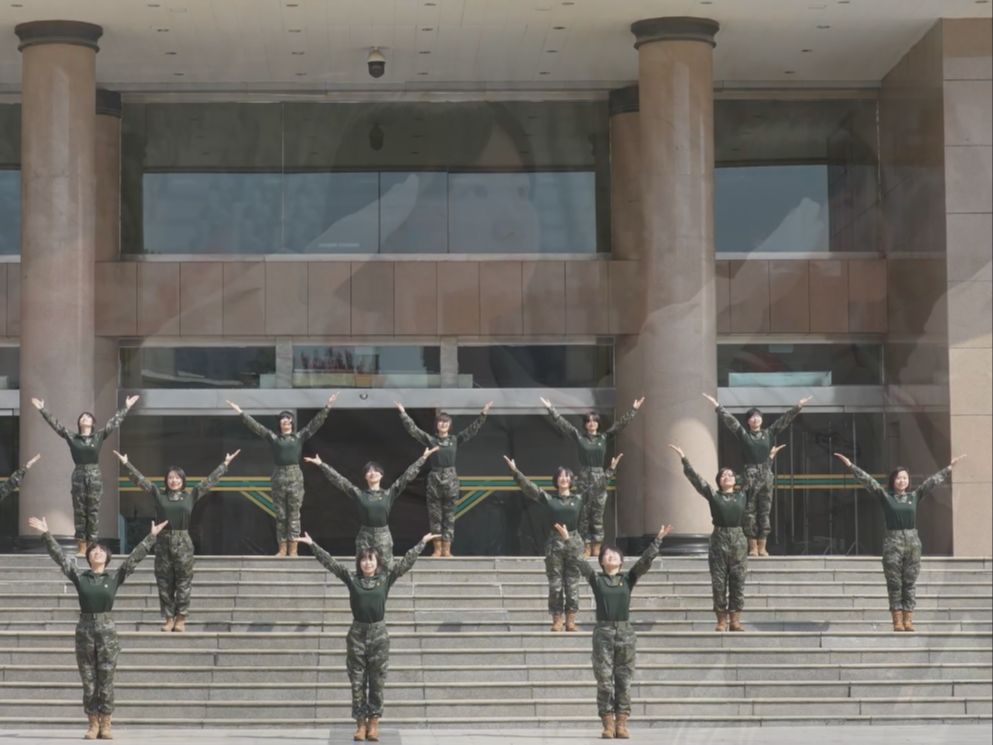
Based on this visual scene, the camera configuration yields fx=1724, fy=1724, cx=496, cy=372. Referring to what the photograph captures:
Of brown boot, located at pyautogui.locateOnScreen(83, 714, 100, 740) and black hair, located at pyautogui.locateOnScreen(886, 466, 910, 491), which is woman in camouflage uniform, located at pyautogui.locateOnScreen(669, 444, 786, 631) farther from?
brown boot, located at pyautogui.locateOnScreen(83, 714, 100, 740)

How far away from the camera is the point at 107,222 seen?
16016mm

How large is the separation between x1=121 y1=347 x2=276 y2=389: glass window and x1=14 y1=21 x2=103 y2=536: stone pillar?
117 cm

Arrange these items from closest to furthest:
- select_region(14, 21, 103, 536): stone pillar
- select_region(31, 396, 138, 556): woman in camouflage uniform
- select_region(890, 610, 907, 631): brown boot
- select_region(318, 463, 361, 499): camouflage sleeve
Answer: select_region(318, 463, 361, 499): camouflage sleeve → select_region(890, 610, 907, 631): brown boot → select_region(31, 396, 138, 556): woman in camouflage uniform → select_region(14, 21, 103, 536): stone pillar

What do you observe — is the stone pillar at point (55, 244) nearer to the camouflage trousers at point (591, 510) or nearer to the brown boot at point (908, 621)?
the camouflage trousers at point (591, 510)

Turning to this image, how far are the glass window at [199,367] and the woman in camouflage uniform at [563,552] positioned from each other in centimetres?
611

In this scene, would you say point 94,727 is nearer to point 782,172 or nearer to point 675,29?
point 782,172

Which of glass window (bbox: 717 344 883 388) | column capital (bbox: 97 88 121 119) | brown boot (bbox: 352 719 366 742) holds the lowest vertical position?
brown boot (bbox: 352 719 366 742)

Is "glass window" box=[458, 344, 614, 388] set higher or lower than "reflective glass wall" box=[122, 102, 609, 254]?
lower

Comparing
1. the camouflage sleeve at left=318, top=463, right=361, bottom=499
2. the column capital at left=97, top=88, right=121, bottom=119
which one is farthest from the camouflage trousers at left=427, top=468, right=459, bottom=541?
the column capital at left=97, top=88, right=121, bottom=119

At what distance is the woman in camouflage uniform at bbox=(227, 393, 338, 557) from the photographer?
12297 millimetres

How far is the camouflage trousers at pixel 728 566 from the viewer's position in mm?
10328

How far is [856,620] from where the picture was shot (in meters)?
11.0

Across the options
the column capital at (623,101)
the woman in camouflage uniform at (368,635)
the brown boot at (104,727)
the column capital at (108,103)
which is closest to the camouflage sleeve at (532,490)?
the woman in camouflage uniform at (368,635)

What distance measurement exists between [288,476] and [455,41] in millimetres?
3330
